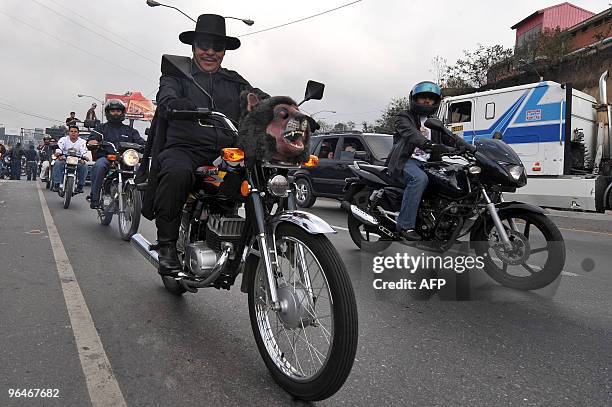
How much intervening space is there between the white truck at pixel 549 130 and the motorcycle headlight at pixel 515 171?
6.73 metres

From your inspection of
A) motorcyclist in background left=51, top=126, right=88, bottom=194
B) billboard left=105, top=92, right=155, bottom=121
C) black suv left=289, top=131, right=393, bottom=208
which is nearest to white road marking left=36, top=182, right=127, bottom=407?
black suv left=289, top=131, right=393, bottom=208

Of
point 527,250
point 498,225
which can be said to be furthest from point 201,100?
point 527,250

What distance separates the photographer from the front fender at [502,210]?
14.2 feet

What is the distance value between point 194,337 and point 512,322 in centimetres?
228

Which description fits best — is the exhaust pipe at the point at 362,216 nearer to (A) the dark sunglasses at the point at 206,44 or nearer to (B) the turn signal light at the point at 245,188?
(A) the dark sunglasses at the point at 206,44

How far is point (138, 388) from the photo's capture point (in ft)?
7.91

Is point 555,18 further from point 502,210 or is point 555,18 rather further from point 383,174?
point 502,210

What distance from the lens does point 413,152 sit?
5410 millimetres

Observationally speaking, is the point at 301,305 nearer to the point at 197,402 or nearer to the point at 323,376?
the point at 323,376

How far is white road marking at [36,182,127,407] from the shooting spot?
7.66 ft

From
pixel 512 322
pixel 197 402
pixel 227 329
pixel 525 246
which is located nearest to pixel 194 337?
pixel 227 329

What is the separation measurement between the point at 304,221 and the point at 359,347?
3.60 ft

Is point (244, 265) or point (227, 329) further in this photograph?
point (227, 329)

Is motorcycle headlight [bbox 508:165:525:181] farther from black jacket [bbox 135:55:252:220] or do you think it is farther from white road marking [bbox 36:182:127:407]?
white road marking [bbox 36:182:127:407]
